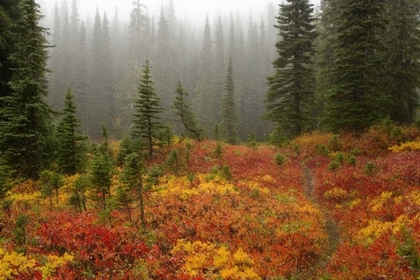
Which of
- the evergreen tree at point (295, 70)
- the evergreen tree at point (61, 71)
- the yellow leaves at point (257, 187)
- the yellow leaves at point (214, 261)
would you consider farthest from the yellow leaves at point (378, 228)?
the evergreen tree at point (61, 71)

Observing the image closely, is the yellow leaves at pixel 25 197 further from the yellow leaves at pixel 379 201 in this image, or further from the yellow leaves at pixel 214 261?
the yellow leaves at pixel 379 201

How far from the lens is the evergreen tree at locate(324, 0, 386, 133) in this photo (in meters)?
22.6

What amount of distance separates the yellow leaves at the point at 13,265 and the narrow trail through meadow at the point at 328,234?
7.77m

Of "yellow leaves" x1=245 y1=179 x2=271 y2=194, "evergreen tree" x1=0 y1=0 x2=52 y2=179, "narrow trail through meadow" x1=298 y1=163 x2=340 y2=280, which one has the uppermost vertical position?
"evergreen tree" x1=0 y1=0 x2=52 y2=179

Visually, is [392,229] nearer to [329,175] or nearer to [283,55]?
[329,175]

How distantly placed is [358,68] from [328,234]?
51.1 ft

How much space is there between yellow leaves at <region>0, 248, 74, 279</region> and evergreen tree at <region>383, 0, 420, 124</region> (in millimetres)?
27190

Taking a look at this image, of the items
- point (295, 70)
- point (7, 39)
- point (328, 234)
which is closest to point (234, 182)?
point (328, 234)

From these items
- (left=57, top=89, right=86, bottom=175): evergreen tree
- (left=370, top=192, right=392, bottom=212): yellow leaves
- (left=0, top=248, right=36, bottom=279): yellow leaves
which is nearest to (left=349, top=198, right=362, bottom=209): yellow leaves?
(left=370, top=192, right=392, bottom=212): yellow leaves

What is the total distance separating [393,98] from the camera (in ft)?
85.1

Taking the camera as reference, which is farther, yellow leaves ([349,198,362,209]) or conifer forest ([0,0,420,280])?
yellow leaves ([349,198,362,209])

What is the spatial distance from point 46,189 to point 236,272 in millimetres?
11910

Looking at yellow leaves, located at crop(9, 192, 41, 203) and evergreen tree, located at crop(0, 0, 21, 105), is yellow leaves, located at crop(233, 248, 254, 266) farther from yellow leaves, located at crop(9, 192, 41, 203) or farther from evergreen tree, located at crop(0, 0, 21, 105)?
evergreen tree, located at crop(0, 0, 21, 105)

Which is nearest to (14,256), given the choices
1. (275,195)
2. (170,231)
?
(170,231)
